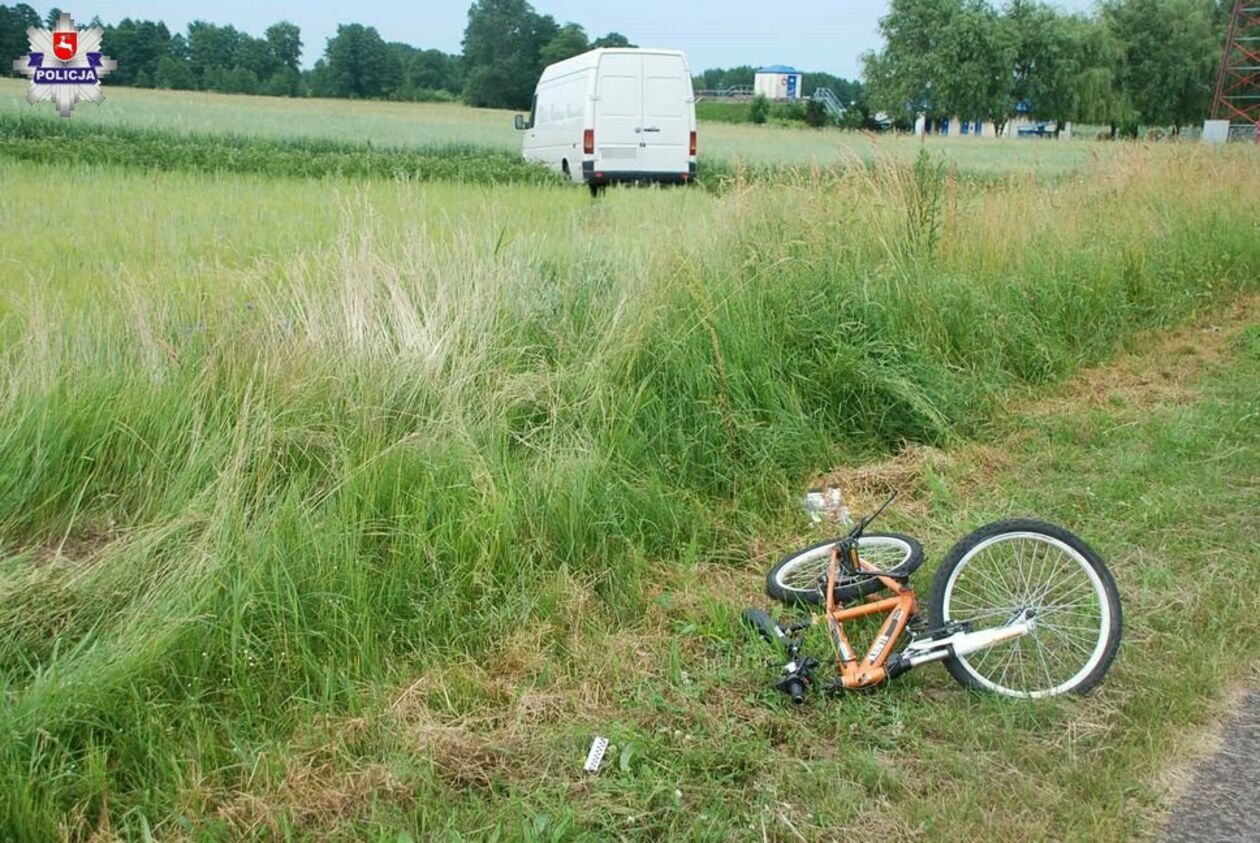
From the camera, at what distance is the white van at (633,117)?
1923cm

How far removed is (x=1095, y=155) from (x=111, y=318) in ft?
36.2

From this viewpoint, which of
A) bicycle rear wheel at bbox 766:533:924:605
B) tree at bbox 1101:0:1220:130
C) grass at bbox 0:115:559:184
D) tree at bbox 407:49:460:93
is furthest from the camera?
tree at bbox 407:49:460:93

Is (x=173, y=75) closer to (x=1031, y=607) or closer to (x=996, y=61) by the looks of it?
(x=996, y=61)

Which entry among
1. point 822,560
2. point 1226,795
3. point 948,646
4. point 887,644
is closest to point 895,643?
point 887,644

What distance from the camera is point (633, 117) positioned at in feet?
63.6

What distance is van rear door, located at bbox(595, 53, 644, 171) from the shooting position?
63.1 feet

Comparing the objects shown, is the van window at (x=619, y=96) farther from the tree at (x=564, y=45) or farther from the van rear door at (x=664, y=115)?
the tree at (x=564, y=45)

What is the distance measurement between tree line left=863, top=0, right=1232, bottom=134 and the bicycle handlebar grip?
222 ft

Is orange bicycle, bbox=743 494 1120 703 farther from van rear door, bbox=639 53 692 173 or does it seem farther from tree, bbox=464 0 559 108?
tree, bbox=464 0 559 108

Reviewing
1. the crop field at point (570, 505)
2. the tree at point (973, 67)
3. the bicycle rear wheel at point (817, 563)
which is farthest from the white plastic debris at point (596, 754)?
the tree at point (973, 67)

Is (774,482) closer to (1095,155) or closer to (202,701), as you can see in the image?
(202,701)

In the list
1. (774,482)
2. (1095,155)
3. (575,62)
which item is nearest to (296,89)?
(575,62)

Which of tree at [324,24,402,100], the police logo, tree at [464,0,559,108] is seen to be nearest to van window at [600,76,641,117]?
the police logo

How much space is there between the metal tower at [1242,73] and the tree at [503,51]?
154 feet
